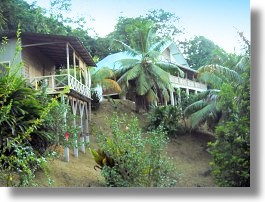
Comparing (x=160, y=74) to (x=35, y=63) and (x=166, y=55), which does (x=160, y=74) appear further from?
(x=35, y=63)

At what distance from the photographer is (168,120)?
4078 millimetres

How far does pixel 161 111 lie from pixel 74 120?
0.85 metres

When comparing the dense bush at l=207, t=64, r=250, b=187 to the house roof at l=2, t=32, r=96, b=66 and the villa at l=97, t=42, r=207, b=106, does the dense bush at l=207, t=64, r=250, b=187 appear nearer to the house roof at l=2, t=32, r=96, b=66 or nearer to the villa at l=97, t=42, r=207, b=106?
the villa at l=97, t=42, r=207, b=106

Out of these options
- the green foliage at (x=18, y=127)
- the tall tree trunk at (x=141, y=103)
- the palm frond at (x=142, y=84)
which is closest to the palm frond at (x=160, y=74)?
the palm frond at (x=142, y=84)

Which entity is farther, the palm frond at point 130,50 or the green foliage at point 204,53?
the palm frond at point 130,50

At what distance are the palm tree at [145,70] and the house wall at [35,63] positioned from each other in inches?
27.5

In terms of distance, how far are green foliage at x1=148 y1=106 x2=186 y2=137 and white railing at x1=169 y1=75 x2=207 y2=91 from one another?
0.83 feet

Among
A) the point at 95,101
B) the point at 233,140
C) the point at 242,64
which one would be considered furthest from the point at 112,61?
the point at 233,140

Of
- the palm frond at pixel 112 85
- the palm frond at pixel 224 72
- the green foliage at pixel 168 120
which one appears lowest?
the green foliage at pixel 168 120

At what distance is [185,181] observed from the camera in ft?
12.1

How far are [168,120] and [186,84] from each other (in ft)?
1.47

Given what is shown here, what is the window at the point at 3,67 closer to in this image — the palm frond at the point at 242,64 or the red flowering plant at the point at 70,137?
the red flowering plant at the point at 70,137

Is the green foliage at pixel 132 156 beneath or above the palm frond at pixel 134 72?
beneath

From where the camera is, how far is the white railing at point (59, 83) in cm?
417
